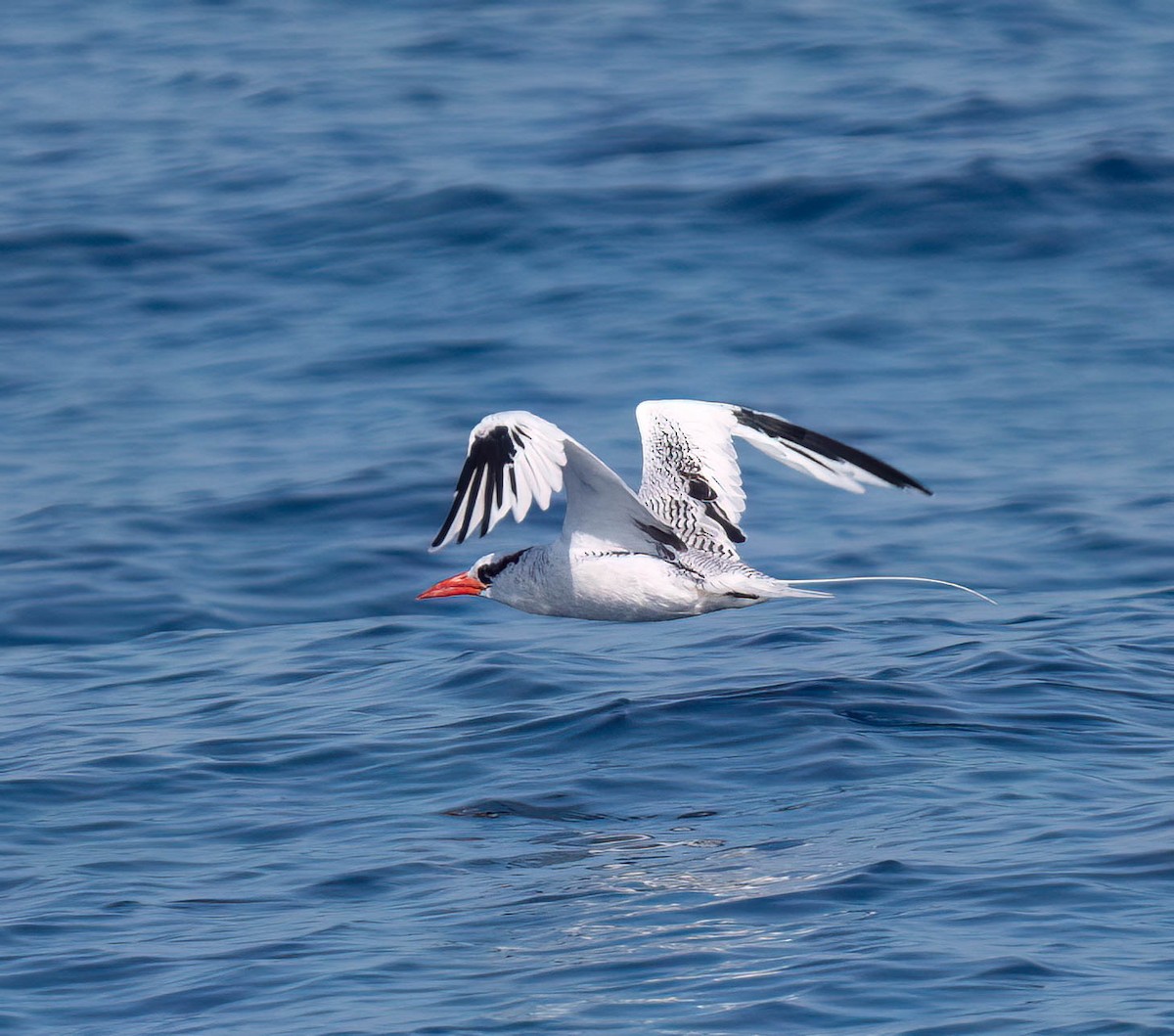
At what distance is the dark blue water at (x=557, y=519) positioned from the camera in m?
7.45

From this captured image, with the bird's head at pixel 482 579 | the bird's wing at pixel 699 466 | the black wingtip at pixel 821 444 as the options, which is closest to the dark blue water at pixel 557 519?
the bird's head at pixel 482 579

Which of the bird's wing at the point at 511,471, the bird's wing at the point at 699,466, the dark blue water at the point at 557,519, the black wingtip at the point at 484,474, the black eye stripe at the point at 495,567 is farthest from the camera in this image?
the bird's wing at the point at 699,466

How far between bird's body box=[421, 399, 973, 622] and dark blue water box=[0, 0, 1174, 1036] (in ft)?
2.44

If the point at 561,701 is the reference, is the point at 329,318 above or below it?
above

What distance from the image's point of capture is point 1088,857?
26.0 feet

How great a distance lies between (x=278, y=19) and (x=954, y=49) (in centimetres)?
1013

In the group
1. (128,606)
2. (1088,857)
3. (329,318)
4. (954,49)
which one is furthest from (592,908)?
(954,49)

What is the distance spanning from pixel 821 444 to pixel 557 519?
4.23 metres

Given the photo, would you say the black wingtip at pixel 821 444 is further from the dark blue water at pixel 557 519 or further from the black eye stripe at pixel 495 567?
the black eye stripe at pixel 495 567

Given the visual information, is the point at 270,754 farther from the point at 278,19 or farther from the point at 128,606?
the point at 278,19

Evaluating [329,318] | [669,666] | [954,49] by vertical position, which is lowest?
[669,666]

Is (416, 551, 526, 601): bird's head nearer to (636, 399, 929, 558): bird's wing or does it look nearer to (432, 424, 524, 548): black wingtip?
(636, 399, 929, 558): bird's wing

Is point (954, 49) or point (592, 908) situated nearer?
point (592, 908)

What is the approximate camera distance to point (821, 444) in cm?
1048
